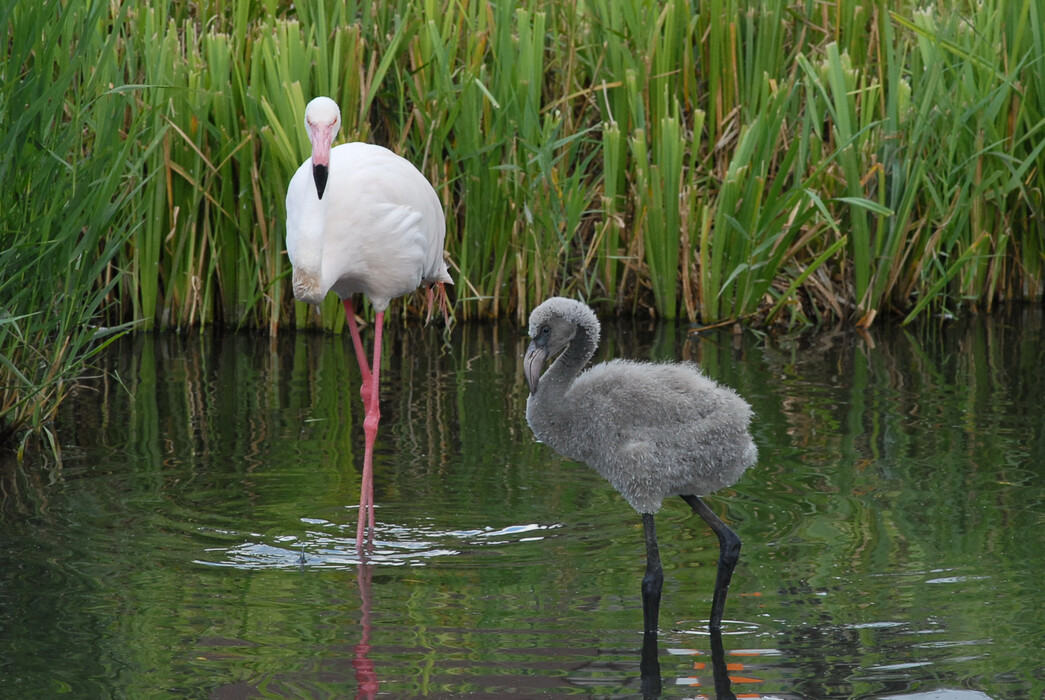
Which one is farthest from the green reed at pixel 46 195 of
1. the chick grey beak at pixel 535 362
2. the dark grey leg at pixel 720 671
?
the dark grey leg at pixel 720 671

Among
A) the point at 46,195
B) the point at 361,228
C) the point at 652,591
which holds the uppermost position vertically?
the point at 46,195

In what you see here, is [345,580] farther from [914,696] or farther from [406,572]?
[914,696]

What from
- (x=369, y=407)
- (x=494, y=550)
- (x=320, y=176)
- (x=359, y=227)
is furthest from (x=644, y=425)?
(x=369, y=407)

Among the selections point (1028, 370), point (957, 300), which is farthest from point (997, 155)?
point (1028, 370)

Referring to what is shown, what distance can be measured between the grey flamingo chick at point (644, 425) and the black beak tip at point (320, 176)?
4.54 ft

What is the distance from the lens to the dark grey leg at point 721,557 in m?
4.08

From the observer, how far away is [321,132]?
5395 mm

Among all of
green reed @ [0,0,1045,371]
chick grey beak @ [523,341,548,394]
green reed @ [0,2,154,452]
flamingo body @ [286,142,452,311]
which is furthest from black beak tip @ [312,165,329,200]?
green reed @ [0,0,1045,371]

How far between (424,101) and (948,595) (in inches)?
205

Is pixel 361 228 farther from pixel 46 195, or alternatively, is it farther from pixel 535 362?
pixel 535 362

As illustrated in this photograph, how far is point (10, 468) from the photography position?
19.6 feet

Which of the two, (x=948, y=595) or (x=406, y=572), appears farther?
(x=406, y=572)

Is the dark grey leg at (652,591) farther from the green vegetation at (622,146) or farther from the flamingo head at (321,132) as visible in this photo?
the green vegetation at (622,146)

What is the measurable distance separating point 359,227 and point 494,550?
1497mm
